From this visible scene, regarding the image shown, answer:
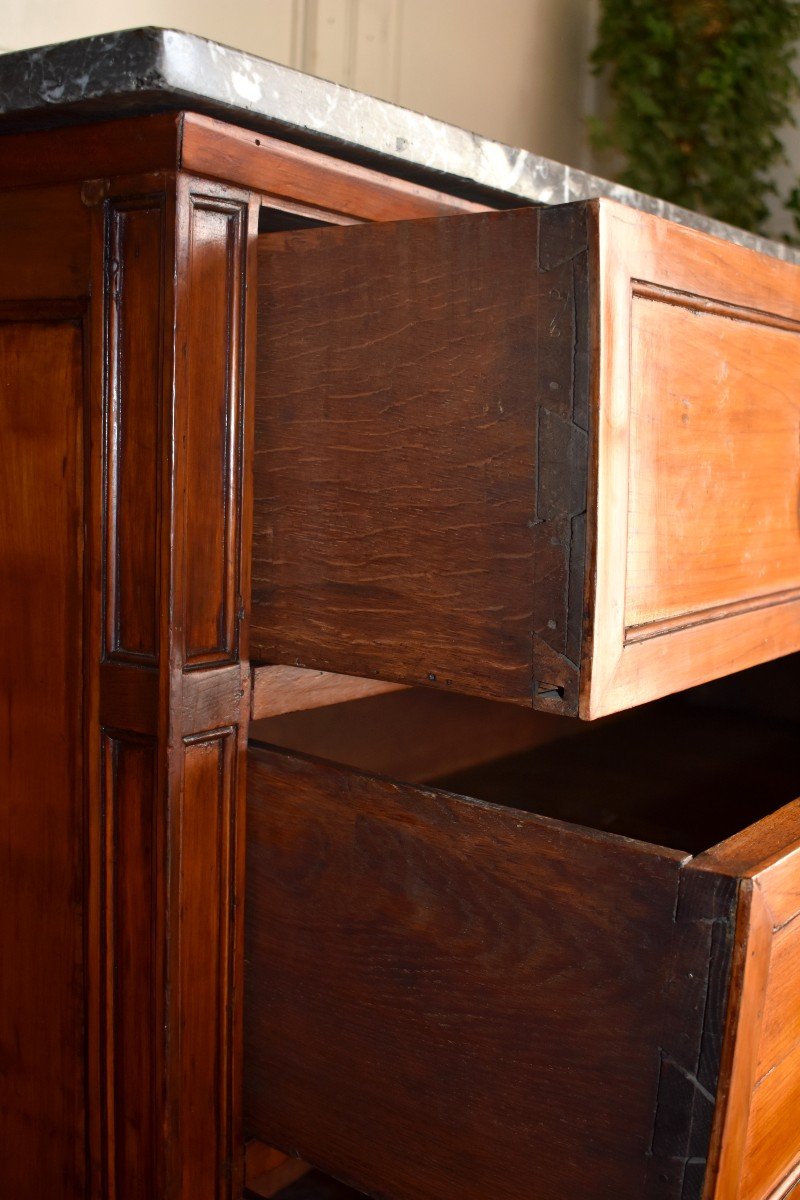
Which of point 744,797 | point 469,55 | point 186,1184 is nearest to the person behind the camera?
point 186,1184

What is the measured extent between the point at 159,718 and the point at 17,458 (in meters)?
0.21

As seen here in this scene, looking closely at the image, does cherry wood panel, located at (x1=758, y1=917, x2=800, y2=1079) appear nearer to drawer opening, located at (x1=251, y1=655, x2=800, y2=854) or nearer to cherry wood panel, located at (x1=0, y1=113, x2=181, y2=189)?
drawer opening, located at (x1=251, y1=655, x2=800, y2=854)

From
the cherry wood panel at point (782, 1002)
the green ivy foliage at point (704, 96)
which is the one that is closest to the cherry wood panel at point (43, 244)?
the cherry wood panel at point (782, 1002)

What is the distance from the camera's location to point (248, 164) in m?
0.70

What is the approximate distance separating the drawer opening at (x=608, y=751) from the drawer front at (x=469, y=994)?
0.99 feet

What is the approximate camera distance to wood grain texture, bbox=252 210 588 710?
62cm

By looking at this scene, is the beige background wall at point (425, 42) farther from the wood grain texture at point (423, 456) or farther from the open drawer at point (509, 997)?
the open drawer at point (509, 997)

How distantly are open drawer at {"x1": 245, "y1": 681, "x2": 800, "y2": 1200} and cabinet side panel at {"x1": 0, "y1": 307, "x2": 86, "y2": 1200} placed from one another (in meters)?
0.12

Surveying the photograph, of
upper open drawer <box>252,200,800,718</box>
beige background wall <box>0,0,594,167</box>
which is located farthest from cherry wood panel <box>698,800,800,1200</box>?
beige background wall <box>0,0,594,167</box>

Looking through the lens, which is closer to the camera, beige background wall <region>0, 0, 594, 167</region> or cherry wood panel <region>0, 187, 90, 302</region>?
cherry wood panel <region>0, 187, 90, 302</region>

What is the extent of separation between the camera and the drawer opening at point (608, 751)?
45.7 inches

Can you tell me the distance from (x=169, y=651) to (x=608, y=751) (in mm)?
790

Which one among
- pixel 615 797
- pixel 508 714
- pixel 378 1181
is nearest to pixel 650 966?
pixel 378 1181

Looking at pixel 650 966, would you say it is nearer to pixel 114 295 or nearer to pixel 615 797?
pixel 114 295
